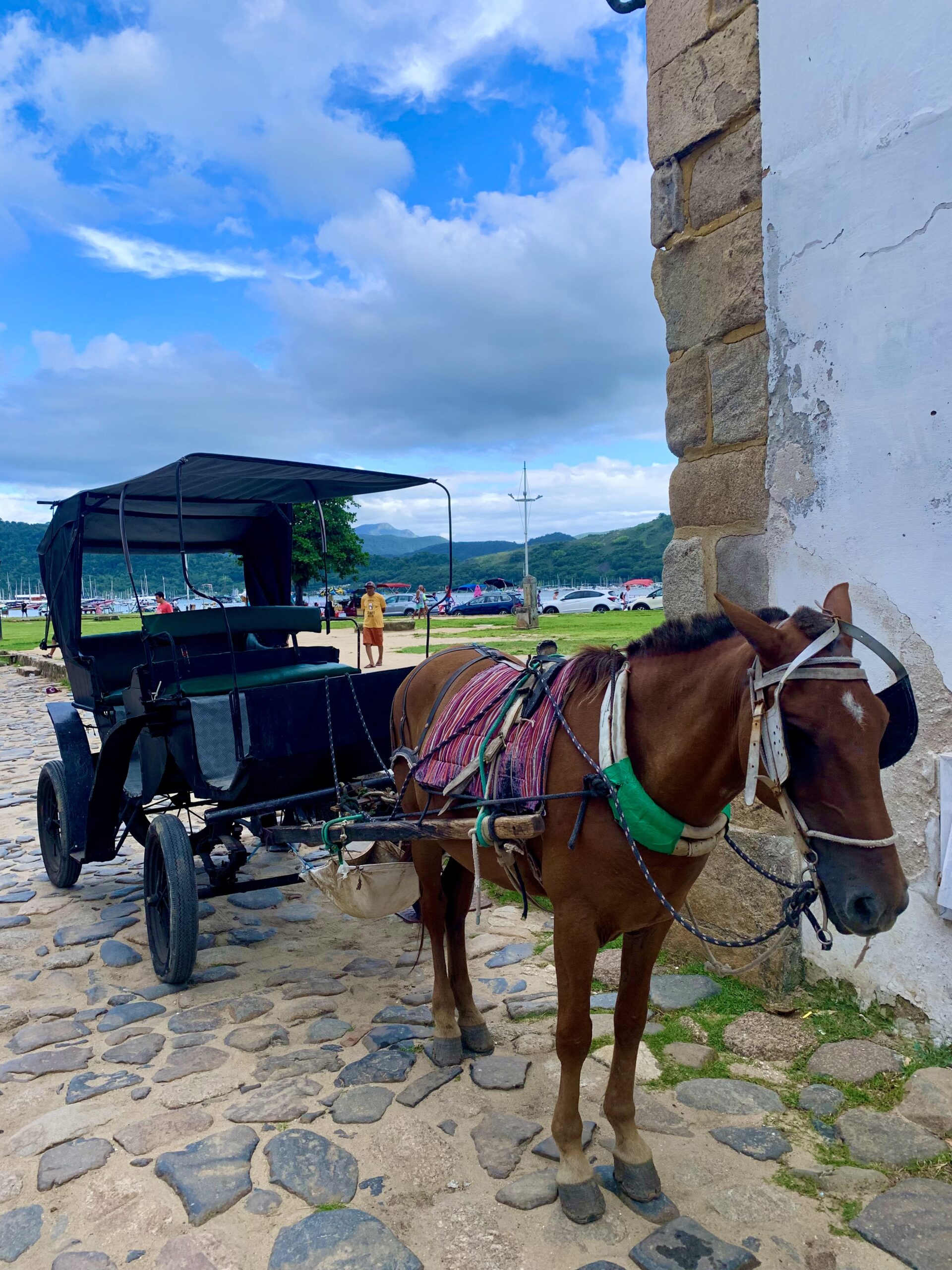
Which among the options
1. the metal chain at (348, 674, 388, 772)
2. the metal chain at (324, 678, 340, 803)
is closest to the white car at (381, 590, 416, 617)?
the metal chain at (348, 674, 388, 772)

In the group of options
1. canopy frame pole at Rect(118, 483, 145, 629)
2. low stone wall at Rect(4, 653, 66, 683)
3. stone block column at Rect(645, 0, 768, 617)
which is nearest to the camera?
stone block column at Rect(645, 0, 768, 617)

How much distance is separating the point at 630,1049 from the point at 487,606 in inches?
1616

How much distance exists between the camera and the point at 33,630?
43.5 m

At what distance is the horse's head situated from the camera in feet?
6.22

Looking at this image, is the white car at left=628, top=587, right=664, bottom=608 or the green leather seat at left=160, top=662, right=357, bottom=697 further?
the white car at left=628, top=587, right=664, bottom=608

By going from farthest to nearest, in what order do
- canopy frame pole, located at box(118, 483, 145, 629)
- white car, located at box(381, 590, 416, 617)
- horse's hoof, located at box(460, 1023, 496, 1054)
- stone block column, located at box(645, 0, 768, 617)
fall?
white car, located at box(381, 590, 416, 617), canopy frame pole, located at box(118, 483, 145, 629), stone block column, located at box(645, 0, 768, 617), horse's hoof, located at box(460, 1023, 496, 1054)

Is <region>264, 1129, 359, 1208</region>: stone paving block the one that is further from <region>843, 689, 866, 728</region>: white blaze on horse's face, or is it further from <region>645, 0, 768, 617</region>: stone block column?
<region>645, 0, 768, 617</region>: stone block column

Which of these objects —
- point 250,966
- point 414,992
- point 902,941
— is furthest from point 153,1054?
point 902,941

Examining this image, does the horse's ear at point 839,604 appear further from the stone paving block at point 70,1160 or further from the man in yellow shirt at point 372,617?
the man in yellow shirt at point 372,617

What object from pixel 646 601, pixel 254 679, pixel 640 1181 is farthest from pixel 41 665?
pixel 646 601

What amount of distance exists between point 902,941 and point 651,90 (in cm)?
420

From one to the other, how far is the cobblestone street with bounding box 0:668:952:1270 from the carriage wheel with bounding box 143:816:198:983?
167mm

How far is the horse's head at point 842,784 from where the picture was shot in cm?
190

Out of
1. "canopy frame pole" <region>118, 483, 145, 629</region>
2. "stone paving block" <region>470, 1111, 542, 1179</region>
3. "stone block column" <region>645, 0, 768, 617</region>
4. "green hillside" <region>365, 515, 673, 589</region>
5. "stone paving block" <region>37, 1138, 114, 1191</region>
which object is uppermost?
"green hillside" <region>365, 515, 673, 589</region>
